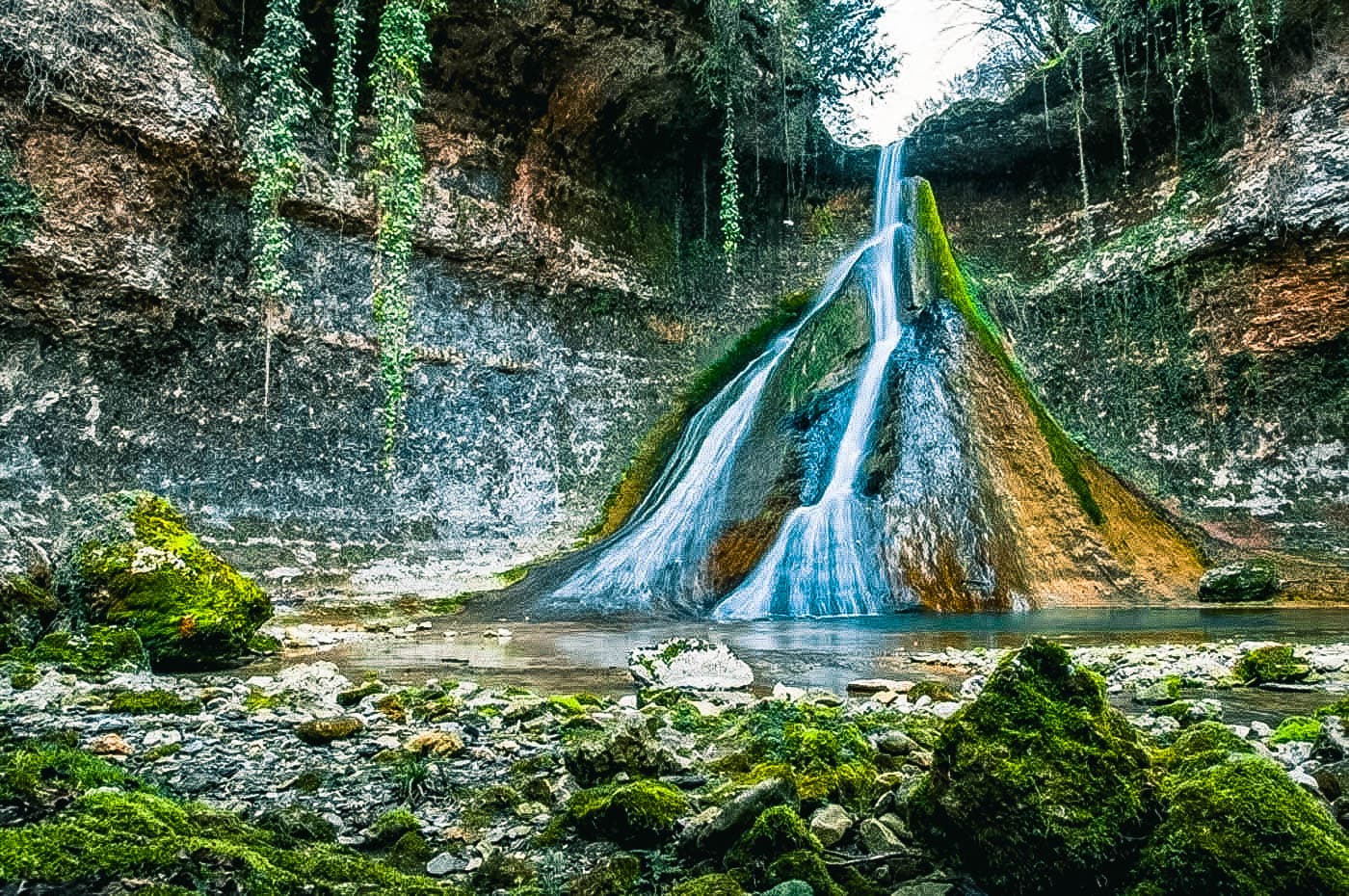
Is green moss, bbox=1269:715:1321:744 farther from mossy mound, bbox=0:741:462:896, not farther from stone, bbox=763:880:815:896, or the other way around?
mossy mound, bbox=0:741:462:896

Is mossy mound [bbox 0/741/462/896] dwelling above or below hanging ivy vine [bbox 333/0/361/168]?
below

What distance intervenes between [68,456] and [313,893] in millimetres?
9670

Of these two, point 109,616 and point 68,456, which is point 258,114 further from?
point 109,616

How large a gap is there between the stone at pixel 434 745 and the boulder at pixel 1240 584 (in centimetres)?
923

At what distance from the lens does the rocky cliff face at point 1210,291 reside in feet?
39.4

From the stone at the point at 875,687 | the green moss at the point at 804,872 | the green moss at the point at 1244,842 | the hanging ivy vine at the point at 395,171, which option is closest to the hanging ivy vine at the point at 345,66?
the hanging ivy vine at the point at 395,171

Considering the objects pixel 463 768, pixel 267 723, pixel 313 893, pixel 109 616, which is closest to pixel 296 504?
pixel 109 616

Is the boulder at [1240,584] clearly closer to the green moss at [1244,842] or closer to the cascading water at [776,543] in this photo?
the cascading water at [776,543]

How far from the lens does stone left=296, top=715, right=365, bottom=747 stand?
275cm

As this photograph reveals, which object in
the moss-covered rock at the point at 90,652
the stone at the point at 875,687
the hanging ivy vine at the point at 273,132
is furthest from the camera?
the hanging ivy vine at the point at 273,132

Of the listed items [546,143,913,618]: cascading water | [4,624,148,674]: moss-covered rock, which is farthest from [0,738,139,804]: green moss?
[546,143,913,618]: cascading water

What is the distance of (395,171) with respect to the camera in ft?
34.8

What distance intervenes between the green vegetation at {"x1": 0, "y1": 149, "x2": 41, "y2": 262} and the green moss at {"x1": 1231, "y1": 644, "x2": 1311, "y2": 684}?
Answer: 11.2 metres

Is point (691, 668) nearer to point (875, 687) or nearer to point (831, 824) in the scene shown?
point (875, 687)
